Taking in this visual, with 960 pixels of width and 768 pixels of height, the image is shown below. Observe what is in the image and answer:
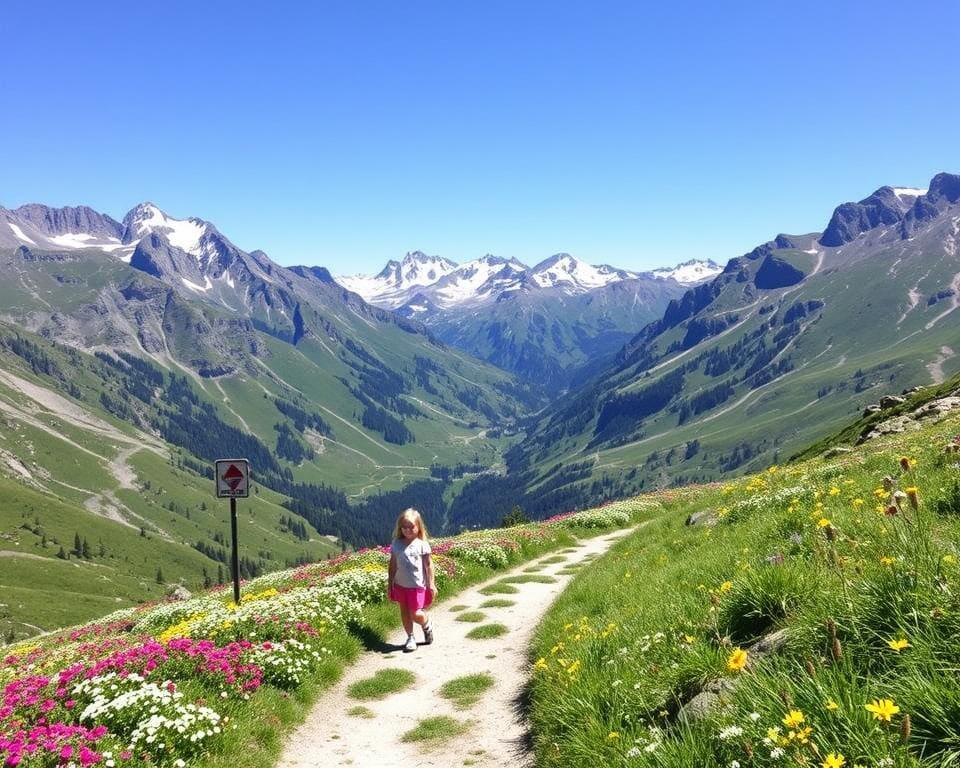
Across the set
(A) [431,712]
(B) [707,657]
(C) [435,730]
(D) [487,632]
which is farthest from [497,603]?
(B) [707,657]

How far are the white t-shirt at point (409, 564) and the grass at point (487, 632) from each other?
2.17 m

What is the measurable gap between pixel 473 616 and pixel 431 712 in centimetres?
692

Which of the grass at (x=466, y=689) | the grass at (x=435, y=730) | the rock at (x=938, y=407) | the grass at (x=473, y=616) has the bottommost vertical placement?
the grass at (x=473, y=616)

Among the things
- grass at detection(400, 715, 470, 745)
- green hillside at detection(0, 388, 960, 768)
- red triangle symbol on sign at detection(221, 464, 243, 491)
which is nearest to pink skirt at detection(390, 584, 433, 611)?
green hillside at detection(0, 388, 960, 768)

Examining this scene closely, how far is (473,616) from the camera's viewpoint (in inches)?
727

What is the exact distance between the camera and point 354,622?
15.9 meters

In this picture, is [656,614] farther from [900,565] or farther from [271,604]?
[271,604]

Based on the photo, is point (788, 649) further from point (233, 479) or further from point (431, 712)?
point (233, 479)

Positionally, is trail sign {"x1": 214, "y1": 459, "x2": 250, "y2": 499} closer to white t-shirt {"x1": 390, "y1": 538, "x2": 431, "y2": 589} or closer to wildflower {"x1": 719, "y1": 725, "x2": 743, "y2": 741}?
white t-shirt {"x1": 390, "y1": 538, "x2": 431, "y2": 589}

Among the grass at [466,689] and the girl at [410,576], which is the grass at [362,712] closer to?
the grass at [466,689]

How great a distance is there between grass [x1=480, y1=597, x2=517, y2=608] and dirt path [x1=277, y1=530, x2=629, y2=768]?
165 cm

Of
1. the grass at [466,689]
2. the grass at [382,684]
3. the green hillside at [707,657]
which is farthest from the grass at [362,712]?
the grass at [466,689]

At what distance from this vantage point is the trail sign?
61.6 feet

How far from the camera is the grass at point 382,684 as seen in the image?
12.6 metres
